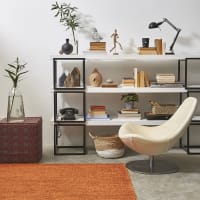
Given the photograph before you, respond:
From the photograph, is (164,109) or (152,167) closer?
(152,167)

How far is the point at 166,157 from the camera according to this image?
503 cm

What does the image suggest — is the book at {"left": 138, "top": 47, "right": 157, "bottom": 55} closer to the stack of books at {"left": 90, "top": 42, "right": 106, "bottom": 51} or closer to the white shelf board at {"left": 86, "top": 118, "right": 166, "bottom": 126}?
the stack of books at {"left": 90, "top": 42, "right": 106, "bottom": 51}

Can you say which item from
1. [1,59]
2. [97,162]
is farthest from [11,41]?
[97,162]

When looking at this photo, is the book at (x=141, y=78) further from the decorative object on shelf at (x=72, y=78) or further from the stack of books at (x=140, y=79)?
the decorative object on shelf at (x=72, y=78)

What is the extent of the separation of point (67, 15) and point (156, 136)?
71.0 inches

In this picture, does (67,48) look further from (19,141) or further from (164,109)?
(164,109)

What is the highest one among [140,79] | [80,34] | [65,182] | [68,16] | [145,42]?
[68,16]

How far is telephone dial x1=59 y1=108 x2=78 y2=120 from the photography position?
5.07m

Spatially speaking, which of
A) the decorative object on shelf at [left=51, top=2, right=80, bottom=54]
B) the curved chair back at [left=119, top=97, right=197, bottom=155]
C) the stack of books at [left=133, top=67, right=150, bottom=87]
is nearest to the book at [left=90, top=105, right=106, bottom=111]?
the stack of books at [left=133, top=67, right=150, bottom=87]

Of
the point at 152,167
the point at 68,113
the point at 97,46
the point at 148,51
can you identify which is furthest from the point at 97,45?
the point at 152,167

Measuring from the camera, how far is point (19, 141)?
4727mm

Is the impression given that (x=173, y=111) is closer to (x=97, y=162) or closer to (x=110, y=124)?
(x=110, y=124)

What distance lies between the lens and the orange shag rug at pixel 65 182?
12.0ft

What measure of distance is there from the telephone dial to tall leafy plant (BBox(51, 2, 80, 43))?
834 millimetres
